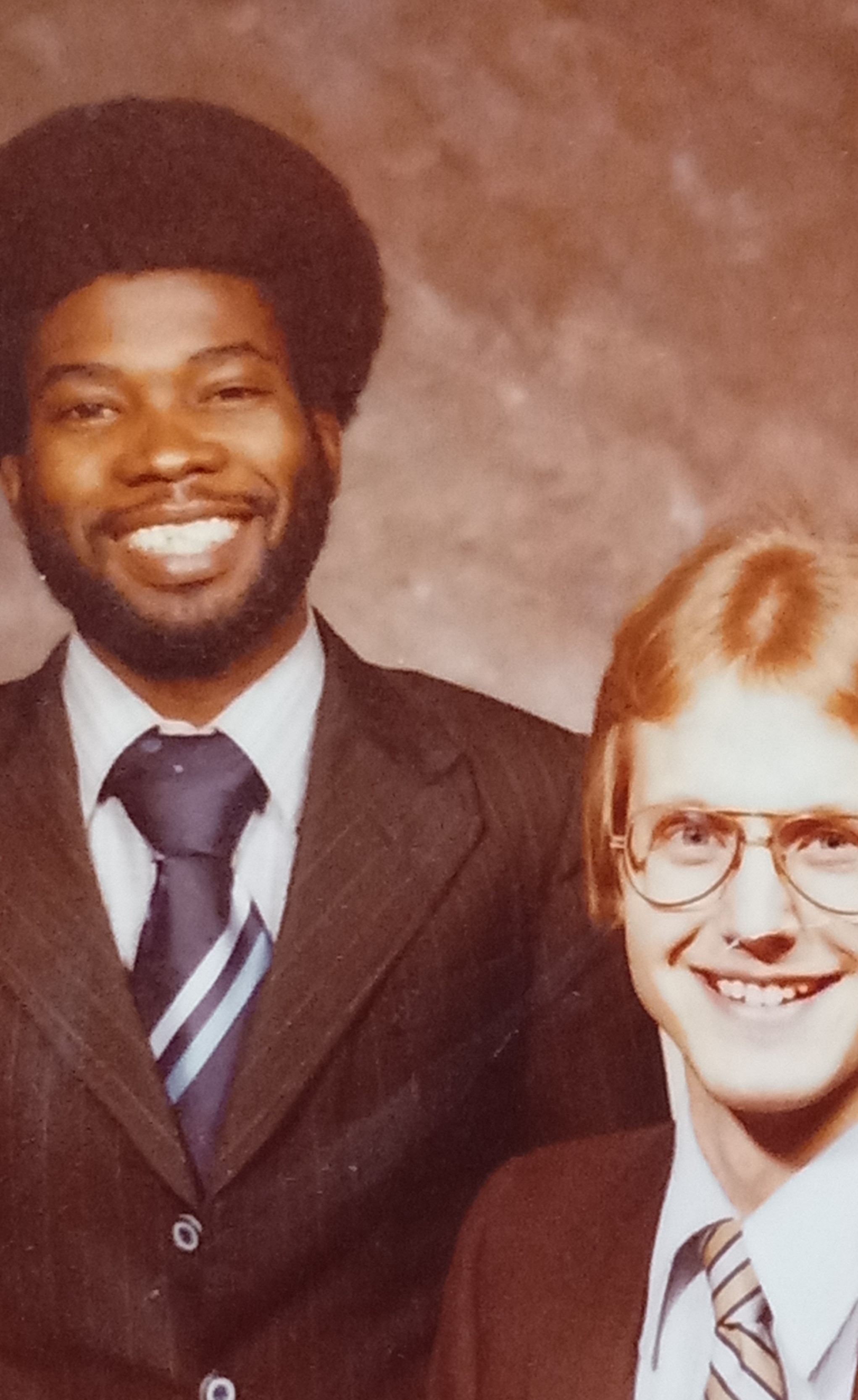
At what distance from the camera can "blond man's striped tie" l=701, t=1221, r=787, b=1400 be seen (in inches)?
55.7

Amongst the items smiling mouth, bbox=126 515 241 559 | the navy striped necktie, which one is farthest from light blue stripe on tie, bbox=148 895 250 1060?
smiling mouth, bbox=126 515 241 559

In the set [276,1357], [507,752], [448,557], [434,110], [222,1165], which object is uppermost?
[434,110]

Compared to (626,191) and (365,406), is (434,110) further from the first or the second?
(365,406)

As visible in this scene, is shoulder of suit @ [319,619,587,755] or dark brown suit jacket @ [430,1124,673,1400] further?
shoulder of suit @ [319,619,587,755]

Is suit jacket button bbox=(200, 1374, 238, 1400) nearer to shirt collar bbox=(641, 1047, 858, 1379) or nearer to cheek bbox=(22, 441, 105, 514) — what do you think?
shirt collar bbox=(641, 1047, 858, 1379)

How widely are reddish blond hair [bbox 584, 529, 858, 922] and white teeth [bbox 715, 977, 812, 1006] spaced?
0.14 metres

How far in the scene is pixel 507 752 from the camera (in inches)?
62.4

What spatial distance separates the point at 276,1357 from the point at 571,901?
20.3 inches

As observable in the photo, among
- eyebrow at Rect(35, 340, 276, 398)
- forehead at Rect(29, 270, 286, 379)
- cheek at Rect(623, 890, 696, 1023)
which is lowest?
cheek at Rect(623, 890, 696, 1023)

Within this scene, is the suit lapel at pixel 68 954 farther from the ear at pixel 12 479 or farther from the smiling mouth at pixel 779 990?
the smiling mouth at pixel 779 990

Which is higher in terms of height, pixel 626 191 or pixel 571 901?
pixel 626 191

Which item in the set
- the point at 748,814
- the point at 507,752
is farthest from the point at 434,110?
the point at 748,814

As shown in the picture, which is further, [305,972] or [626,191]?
[626,191]

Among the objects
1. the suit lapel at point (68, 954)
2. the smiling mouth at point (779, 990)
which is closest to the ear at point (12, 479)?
the suit lapel at point (68, 954)
